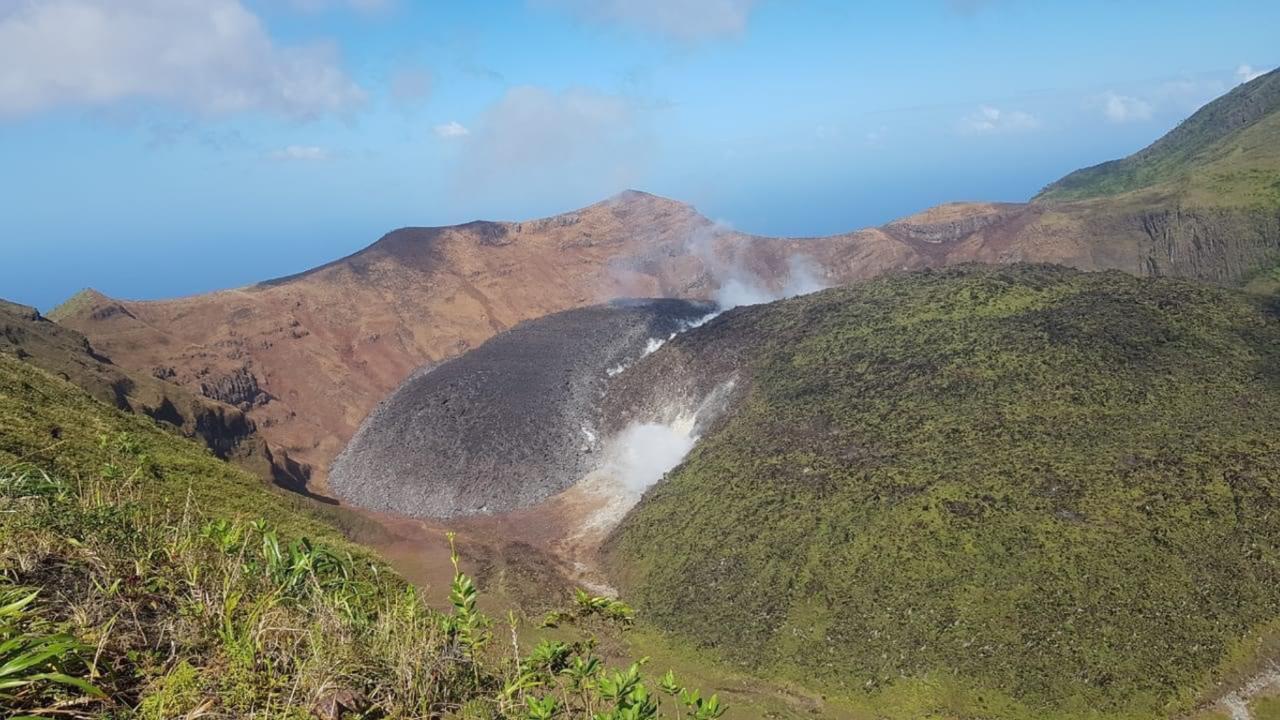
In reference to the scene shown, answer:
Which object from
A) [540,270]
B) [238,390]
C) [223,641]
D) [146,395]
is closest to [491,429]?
[146,395]

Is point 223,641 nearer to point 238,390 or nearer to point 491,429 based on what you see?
point 491,429

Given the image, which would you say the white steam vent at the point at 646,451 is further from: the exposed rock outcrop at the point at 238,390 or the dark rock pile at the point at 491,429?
the exposed rock outcrop at the point at 238,390

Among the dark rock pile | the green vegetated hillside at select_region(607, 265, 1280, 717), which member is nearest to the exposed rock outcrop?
the dark rock pile

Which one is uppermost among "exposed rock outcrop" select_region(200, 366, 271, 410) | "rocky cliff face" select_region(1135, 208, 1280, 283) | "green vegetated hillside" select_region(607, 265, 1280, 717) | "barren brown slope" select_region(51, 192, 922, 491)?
"barren brown slope" select_region(51, 192, 922, 491)

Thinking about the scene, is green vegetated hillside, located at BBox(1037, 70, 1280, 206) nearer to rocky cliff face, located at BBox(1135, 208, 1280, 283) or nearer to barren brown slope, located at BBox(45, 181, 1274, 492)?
rocky cliff face, located at BBox(1135, 208, 1280, 283)

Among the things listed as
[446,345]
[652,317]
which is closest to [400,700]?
[652,317]

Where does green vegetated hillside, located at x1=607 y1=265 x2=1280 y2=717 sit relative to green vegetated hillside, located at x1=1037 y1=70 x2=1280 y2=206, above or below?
below

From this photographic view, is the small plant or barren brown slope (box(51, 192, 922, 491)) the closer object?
the small plant
